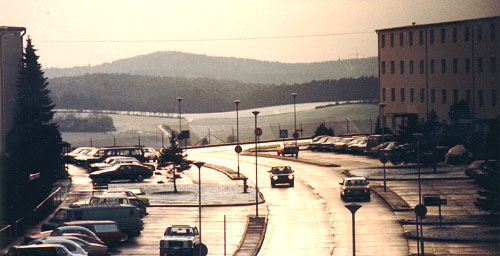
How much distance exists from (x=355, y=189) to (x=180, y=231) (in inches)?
754

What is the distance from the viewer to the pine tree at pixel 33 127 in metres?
65.5

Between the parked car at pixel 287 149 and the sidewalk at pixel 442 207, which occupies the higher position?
the parked car at pixel 287 149

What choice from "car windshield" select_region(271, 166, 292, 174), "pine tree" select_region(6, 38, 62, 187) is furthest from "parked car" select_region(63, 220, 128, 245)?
"car windshield" select_region(271, 166, 292, 174)

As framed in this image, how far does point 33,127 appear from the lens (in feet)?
232

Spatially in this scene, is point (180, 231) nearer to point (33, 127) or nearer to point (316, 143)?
point (33, 127)

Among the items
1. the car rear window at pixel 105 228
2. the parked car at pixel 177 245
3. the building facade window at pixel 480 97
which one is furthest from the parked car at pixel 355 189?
the building facade window at pixel 480 97

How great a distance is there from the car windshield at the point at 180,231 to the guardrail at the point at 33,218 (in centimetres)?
875

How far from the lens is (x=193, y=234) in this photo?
39406 millimetres

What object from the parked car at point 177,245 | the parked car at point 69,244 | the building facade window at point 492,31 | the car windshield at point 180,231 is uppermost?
the building facade window at point 492,31

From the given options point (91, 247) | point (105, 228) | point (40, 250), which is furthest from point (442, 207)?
point (40, 250)

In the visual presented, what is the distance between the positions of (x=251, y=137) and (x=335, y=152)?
3821 centimetres

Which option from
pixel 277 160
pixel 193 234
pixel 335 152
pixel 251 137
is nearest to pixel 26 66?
pixel 277 160

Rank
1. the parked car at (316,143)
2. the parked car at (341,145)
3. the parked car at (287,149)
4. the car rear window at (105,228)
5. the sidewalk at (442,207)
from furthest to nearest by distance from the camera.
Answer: the parked car at (316,143)
the parked car at (341,145)
the parked car at (287,149)
the sidewalk at (442,207)
the car rear window at (105,228)

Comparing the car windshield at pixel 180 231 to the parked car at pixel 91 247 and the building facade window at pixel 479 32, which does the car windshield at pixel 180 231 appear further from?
the building facade window at pixel 479 32
